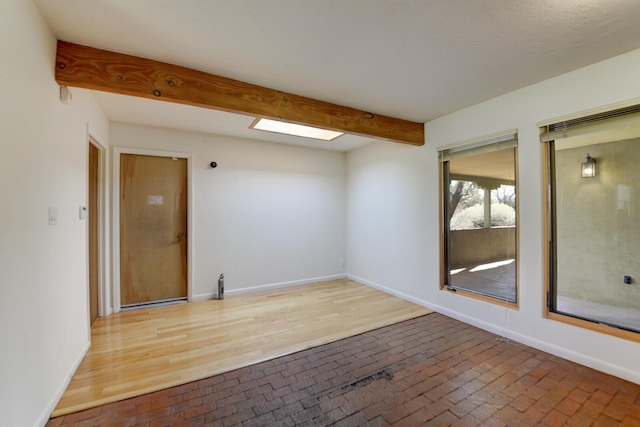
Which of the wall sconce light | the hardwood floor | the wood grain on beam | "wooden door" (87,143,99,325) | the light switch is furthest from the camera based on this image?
"wooden door" (87,143,99,325)

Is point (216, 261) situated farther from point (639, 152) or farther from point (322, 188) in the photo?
point (639, 152)

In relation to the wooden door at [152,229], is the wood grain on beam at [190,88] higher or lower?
higher

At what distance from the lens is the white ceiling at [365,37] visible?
5.39 feet

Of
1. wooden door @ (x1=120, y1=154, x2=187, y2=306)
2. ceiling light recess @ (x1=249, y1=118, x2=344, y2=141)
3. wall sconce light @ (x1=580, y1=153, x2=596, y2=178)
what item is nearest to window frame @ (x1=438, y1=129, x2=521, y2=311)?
wall sconce light @ (x1=580, y1=153, x2=596, y2=178)

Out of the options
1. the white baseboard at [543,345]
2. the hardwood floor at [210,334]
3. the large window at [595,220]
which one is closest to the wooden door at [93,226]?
the hardwood floor at [210,334]

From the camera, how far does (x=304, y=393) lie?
2.00 metres

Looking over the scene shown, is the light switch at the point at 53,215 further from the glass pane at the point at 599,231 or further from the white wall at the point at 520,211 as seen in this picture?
the glass pane at the point at 599,231

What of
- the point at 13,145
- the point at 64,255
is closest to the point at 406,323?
the point at 64,255

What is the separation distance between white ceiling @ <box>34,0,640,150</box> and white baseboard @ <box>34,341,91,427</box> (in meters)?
2.55

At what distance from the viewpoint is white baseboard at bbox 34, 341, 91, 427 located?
1670 mm

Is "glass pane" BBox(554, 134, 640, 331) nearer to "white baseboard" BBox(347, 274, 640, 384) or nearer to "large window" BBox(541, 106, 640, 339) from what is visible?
"large window" BBox(541, 106, 640, 339)

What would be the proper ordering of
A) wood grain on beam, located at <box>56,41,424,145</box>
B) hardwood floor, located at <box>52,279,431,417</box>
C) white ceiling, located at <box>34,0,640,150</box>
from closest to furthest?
1. white ceiling, located at <box>34,0,640,150</box>
2. wood grain on beam, located at <box>56,41,424,145</box>
3. hardwood floor, located at <box>52,279,431,417</box>

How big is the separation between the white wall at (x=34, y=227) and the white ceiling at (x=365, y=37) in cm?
41

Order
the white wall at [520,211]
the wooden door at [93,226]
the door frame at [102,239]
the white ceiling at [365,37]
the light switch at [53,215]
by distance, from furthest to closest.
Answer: the door frame at [102,239]
the wooden door at [93,226]
the white wall at [520,211]
the light switch at [53,215]
the white ceiling at [365,37]
